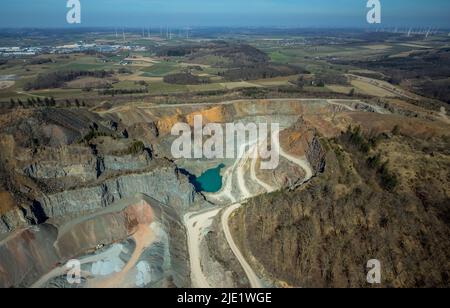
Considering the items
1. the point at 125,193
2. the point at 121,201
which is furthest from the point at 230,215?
the point at 121,201

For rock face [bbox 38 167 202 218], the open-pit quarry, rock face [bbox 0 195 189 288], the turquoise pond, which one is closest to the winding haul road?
the open-pit quarry

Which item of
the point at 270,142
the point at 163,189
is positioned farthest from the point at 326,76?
the point at 163,189

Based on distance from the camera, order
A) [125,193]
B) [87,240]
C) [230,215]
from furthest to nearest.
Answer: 1. [125,193]
2. [230,215]
3. [87,240]

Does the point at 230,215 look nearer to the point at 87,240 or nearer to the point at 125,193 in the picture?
the point at 125,193

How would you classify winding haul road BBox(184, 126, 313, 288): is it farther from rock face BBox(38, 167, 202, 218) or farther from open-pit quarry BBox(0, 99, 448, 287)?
rock face BBox(38, 167, 202, 218)

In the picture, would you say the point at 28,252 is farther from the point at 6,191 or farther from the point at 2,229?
the point at 6,191

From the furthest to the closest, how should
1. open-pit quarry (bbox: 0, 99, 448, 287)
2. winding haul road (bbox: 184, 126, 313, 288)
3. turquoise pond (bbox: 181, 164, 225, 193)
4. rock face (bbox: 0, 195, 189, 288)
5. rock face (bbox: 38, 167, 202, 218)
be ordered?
turquoise pond (bbox: 181, 164, 225, 193) → rock face (bbox: 38, 167, 202, 218) → winding haul road (bbox: 184, 126, 313, 288) → open-pit quarry (bbox: 0, 99, 448, 287) → rock face (bbox: 0, 195, 189, 288)
